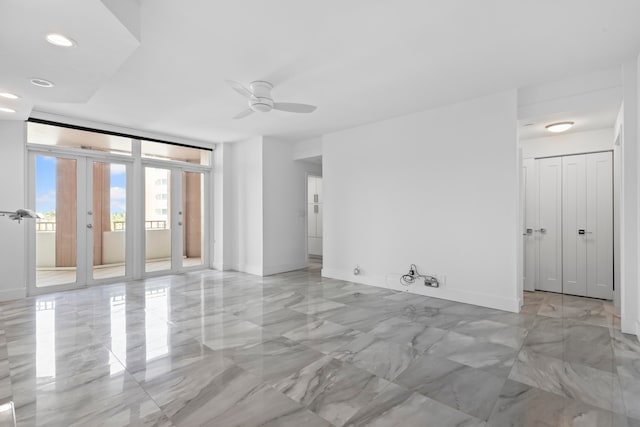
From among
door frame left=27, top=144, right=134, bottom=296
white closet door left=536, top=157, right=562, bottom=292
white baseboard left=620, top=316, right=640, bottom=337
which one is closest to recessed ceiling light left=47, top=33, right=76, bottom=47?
door frame left=27, top=144, right=134, bottom=296

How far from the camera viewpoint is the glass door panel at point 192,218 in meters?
6.81

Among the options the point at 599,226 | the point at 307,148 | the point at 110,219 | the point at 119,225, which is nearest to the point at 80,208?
the point at 110,219

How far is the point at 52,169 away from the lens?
16.7 ft

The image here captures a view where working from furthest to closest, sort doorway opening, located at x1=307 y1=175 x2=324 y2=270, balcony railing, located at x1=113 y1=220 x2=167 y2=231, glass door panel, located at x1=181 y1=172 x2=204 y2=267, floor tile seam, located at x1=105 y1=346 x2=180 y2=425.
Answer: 1. doorway opening, located at x1=307 y1=175 x2=324 y2=270
2. glass door panel, located at x1=181 y1=172 x2=204 y2=267
3. balcony railing, located at x1=113 y1=220 x2=167 y2=231
4. floor tile seam, located at x1=105 y1=346 x2=180 y2=425

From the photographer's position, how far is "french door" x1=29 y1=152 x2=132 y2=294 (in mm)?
4961

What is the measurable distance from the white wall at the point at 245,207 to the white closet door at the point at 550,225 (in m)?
4.87

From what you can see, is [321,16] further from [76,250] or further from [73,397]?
[76,250]

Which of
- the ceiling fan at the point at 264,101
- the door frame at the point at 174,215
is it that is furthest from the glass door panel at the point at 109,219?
the ceiling fan at the point at 264,101

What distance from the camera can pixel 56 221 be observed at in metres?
5.11

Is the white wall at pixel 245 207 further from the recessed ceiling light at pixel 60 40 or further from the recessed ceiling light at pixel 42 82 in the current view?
the recessed ceiling light at pixel 60 40

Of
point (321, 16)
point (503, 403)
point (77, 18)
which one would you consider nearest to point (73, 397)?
point (77, 18)

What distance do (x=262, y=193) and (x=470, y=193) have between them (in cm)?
378

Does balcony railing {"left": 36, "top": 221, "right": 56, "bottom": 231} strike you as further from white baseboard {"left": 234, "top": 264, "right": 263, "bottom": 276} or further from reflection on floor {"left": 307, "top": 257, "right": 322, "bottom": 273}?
reflection on floor {"left": 307, "top": 257, "right": 322, "bottom": 273}

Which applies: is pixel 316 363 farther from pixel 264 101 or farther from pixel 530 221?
pixel 530 221
